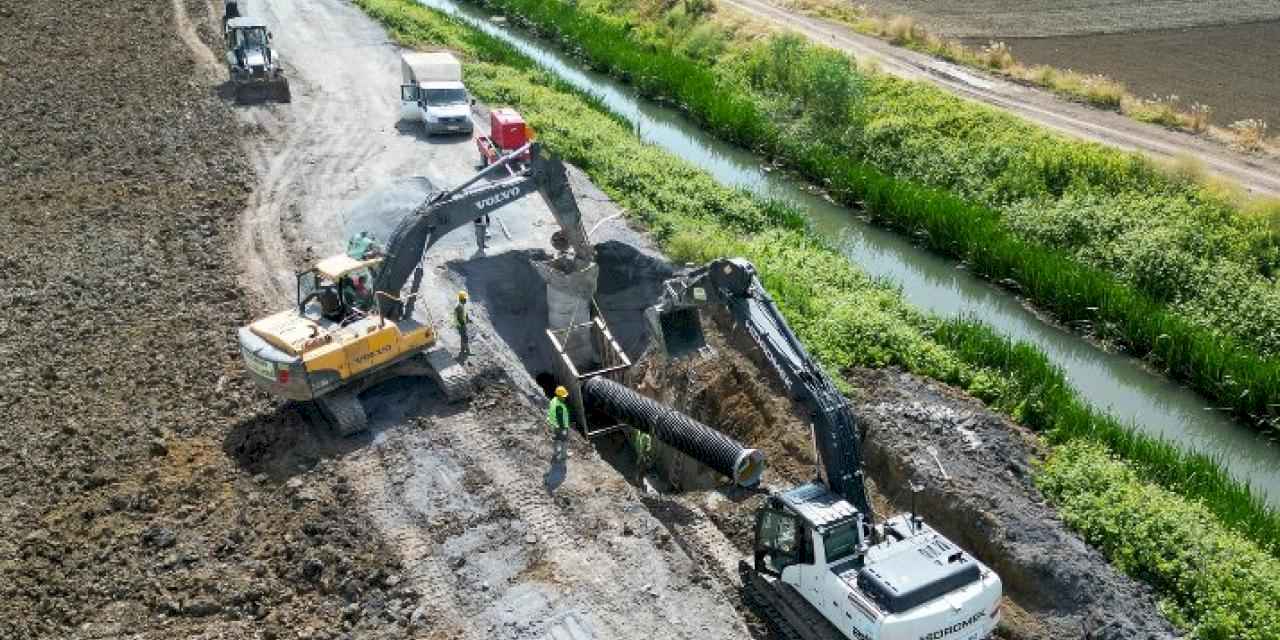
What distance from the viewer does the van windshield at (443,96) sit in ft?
122

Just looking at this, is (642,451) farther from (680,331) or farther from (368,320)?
(368,320)

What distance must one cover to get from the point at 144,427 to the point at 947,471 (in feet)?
45.2

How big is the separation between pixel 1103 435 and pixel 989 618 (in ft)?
23.9

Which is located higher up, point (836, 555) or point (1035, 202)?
point (836, 555)

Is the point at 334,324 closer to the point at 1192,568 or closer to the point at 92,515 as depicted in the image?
the point at 92,515

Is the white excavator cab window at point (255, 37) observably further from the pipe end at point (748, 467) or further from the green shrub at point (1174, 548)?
the green shrub at point (1174, 548)

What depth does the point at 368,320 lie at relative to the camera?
20.9 metres

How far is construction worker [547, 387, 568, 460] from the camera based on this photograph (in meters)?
19.7

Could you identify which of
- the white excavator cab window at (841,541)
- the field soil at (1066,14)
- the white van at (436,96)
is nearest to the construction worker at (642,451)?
the white excavator cab window at (841,541)

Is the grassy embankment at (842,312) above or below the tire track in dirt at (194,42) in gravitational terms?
above

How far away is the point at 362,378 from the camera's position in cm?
2078

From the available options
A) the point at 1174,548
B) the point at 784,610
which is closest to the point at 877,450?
the point at 784,610

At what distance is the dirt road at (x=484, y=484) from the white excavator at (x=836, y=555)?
0.96 meters

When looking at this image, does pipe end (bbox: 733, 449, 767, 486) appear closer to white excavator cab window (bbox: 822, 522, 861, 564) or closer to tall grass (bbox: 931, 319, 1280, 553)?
white excavator cab window (bbox: 822, 522, 861, 564)
